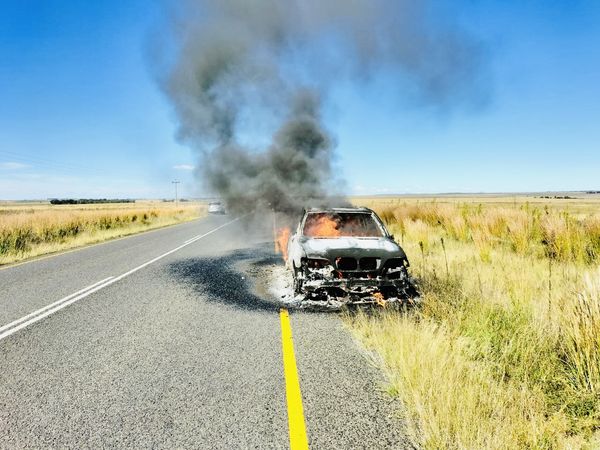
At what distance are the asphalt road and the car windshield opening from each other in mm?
1648

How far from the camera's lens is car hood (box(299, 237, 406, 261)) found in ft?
18.4

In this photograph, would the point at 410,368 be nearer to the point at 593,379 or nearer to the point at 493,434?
the point at 493,434

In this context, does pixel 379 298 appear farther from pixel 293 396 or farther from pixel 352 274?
pixel 293 396

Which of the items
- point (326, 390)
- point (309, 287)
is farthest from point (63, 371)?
point (309, 287)

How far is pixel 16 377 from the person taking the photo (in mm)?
3545

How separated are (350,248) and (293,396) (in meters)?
2.97

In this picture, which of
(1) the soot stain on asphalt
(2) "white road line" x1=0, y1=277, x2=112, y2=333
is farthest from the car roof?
(2) "white road line" x1=0, y1=277, x2=112, y2=333

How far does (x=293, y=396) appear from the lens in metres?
3.09

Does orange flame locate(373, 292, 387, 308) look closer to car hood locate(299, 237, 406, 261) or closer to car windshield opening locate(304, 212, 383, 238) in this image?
car hood locate(299, 237, 406, 261)

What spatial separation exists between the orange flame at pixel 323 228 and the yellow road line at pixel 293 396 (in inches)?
97.3

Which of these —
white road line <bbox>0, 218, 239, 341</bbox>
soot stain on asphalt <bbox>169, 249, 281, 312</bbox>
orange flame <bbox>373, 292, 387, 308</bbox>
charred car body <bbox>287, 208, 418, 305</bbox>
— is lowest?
soot stain on asphalt <bbox>169, 249, 281, 312</bbox>

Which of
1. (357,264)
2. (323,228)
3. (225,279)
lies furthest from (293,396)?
(225,279)

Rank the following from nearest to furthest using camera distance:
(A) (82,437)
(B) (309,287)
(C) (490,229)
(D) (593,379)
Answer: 1. (A) (82,437)
2. (D) (593,379)
3. (B) (309,287)
4. (C) (490,229)

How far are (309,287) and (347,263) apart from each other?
2.15 ft
